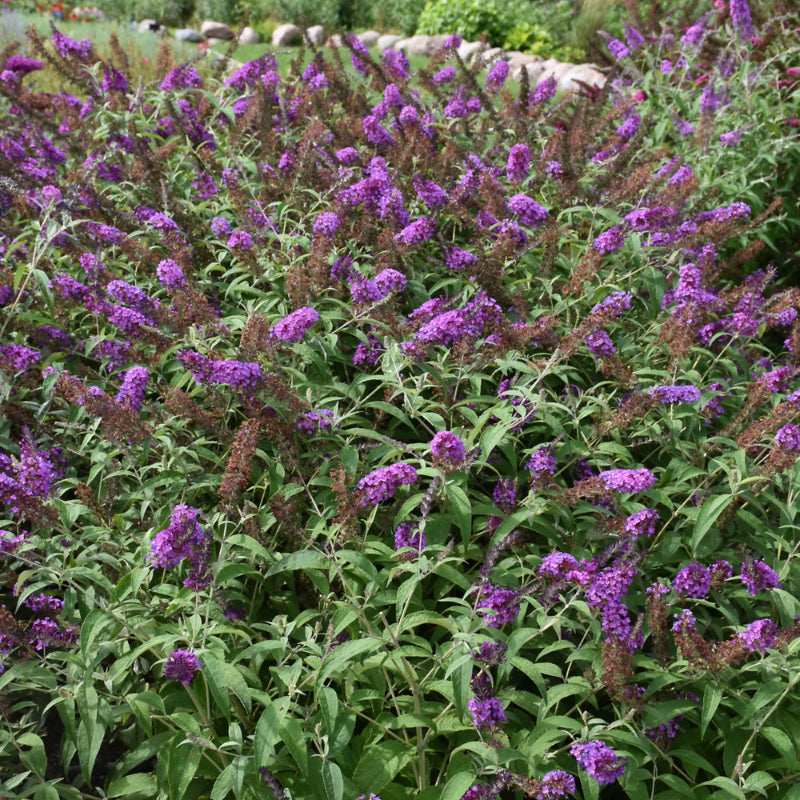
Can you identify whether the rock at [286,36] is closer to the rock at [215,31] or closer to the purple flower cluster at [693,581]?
the rock at [215,31]

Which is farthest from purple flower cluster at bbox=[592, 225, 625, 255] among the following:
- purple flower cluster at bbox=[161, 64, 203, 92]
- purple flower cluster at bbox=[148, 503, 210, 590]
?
purple flower cluster at bbox=[161, 64, 203, 92]

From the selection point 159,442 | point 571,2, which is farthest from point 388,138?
point 571,2

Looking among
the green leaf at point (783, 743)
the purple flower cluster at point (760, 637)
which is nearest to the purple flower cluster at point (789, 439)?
the purple flower cluster at point (760, 637)

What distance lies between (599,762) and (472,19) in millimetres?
13778

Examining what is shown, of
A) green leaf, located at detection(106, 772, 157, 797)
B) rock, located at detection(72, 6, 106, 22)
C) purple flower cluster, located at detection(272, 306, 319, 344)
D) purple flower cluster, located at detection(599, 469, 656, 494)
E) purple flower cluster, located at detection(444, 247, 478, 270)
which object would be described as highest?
rock, located at detection(72, 6, 106, 22)

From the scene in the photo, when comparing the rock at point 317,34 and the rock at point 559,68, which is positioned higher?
the rock at point 317,34

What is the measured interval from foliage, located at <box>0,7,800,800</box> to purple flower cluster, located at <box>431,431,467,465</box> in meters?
0.01

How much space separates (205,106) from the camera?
525 centimetres

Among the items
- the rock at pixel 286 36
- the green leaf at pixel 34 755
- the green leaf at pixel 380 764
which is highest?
the rock at pixel 286 36

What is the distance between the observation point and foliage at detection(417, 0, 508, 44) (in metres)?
13.8

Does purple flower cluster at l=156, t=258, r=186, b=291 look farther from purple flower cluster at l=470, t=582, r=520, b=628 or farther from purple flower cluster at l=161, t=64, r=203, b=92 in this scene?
purple flower cluster at l=161, t=64, r=203, b=92

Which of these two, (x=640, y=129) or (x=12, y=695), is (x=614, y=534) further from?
(x=640, y=129)

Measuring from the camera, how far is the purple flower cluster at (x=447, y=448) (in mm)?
2504

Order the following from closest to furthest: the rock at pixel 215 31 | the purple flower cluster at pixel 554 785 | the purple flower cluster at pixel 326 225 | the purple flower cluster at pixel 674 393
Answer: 1. the purple flower cluster at pixel 554 785
2. the purple flower cluster at pixel 674 393
3. the purple flower cluster at pixel 326 225
4. the rock at pixel 215 31
